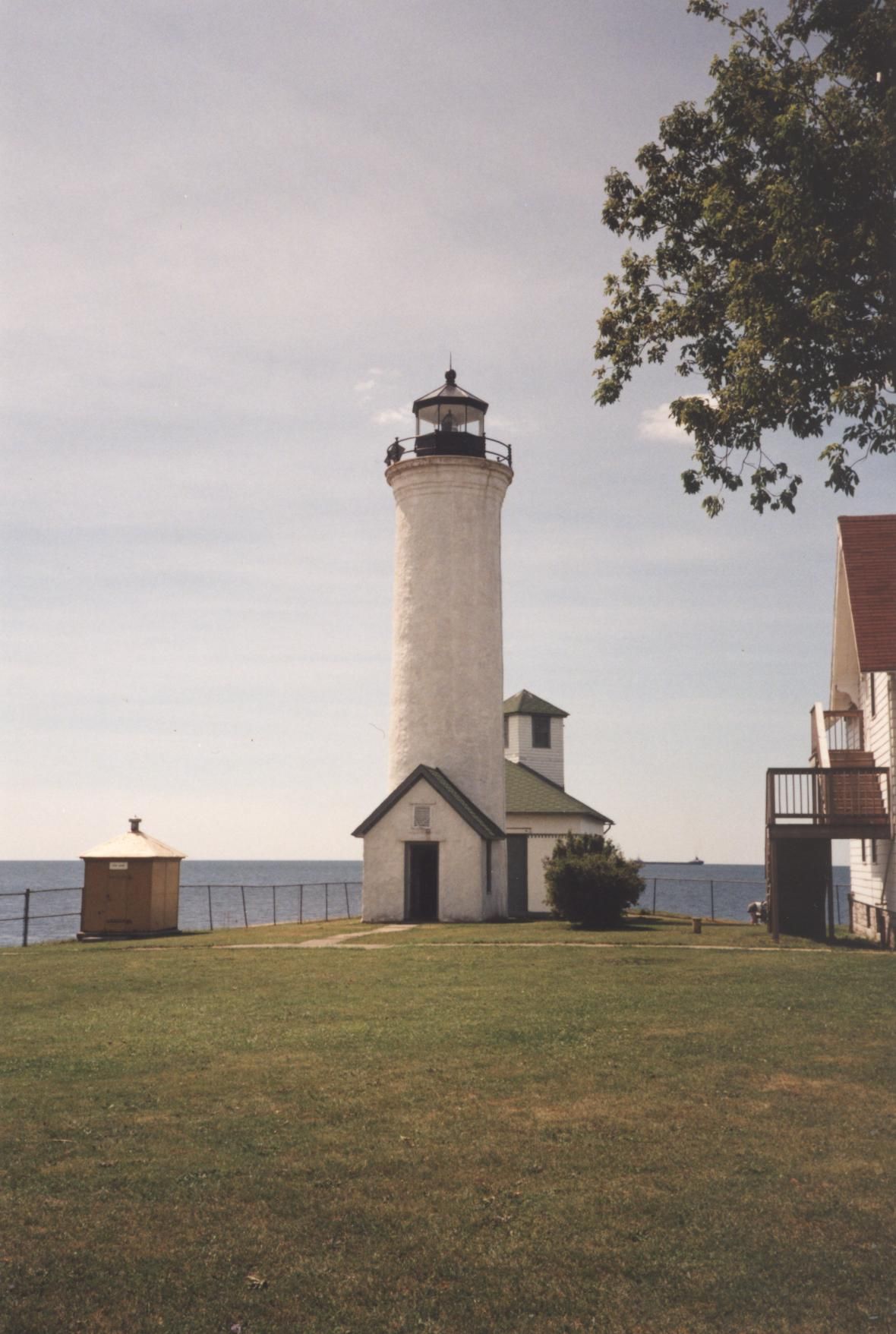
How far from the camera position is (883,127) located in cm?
1183

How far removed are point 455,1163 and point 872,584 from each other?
1989cm

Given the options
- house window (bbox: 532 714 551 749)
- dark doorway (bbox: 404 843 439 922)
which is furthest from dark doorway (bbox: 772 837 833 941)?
house window (bbox: 532 714 551 749)

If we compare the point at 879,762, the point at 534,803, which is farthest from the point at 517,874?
the point at 879,762

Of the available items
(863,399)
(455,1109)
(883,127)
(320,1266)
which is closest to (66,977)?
(455,1109)

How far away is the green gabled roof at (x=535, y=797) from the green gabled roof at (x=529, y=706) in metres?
2.29

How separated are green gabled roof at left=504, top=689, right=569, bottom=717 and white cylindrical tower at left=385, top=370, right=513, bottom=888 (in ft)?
30.7

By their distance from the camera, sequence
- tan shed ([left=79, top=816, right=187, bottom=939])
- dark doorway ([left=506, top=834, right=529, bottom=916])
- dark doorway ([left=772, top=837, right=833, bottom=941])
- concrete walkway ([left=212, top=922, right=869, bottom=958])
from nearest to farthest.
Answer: concrete walkway ([left=212, top=922, right=869, bottom=958]) → dark doorway ([left=772, top=837, right=833, bottom=941]) → tan shed ([left=79, top=816, right=187, bottom=939]) → dark doorway ([left=506, top=834, right=529, bottom=916])

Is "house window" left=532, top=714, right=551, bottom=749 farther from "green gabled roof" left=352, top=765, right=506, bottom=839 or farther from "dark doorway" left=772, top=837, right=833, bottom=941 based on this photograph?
"dark doorway" left=772, top=837, right=833, bottom=941

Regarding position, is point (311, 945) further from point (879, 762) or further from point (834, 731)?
point (834, 731)

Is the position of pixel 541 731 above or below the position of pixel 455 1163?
above

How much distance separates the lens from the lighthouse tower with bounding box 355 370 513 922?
33.6 m

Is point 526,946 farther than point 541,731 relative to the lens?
No

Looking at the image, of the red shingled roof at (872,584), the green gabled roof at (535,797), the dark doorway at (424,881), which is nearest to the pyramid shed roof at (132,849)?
the dark doorway at (424,881)

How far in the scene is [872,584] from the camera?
24938 mm
